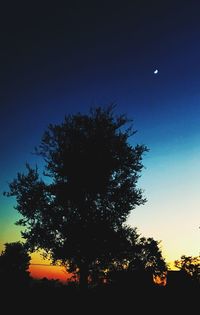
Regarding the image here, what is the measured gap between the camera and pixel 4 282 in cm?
2831

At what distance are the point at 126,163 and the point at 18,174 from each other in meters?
9.62

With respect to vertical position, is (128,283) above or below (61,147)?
below

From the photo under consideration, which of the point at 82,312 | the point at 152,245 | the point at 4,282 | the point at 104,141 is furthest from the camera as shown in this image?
the point at 152,245

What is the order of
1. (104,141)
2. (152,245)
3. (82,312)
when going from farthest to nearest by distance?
(152,245) < (104,141) < (82,312)

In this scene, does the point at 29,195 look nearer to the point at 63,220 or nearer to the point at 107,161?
the point at 63,220

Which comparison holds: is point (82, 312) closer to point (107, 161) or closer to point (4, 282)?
point (4, 282)

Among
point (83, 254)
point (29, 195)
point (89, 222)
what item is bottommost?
point (83, 254)

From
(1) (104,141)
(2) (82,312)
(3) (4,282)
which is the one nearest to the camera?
(2) (82,312)

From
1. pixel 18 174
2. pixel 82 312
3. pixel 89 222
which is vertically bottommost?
pixel 82 312

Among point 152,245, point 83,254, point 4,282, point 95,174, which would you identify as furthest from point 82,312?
point 152,245

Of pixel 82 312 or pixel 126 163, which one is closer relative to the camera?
pixel 82 312

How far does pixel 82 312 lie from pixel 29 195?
11.6 m

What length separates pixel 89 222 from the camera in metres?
28.9

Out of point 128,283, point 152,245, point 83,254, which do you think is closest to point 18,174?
point 83,254
